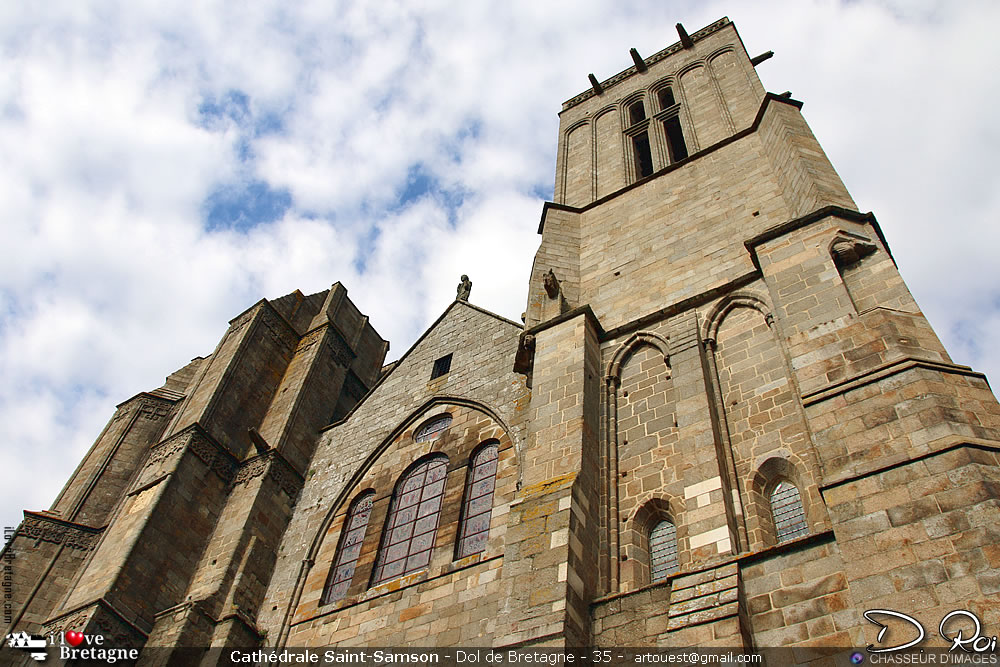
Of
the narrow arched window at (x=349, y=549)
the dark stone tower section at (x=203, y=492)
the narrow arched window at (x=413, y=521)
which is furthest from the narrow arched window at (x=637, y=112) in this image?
the narrow arched window at (x=349, y=549)

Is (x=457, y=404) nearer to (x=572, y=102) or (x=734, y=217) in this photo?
(x=734, y=217)

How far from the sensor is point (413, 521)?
11398 mm

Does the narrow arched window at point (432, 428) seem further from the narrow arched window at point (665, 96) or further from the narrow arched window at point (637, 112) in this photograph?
the narrow arched window at point (665, 96)

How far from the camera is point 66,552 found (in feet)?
45.1

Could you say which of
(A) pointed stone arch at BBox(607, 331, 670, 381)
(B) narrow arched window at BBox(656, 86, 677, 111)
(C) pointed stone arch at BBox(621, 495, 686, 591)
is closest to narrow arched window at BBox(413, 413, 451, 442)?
(A) pointed stone arch at BBox(607, 331, 670, 381)

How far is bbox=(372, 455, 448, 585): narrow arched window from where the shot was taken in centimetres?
1077

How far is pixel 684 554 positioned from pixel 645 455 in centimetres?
158

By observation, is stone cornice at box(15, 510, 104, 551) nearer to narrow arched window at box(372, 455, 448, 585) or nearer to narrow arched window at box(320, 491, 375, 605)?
narrow arched window at box(320, 491, 375, 605)

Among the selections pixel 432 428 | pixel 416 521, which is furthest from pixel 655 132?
pixel 416 521

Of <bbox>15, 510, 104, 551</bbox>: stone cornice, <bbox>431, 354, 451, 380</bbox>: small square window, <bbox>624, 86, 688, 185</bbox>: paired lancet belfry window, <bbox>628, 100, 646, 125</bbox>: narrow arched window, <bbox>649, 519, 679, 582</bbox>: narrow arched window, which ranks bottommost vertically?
<bbox>649, 519, 679, 582</bbox>: narrow arched window

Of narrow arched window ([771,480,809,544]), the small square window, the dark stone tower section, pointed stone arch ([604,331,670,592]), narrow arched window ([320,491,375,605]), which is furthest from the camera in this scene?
the small square window

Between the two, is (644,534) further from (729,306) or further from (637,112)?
(637,112)

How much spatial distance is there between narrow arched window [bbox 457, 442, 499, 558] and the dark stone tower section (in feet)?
10.3

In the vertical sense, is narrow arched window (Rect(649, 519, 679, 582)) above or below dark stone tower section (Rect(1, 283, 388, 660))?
below
